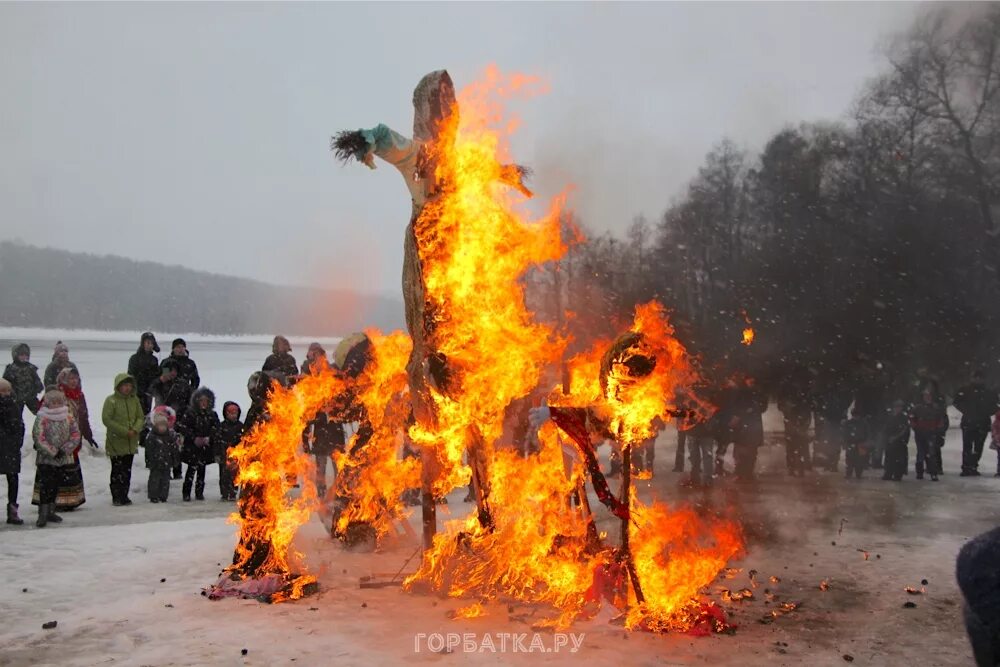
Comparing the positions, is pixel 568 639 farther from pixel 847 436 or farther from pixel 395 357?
pixel 847 436

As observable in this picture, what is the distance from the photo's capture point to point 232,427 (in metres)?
11.9

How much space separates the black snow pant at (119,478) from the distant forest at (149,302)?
45.4 meters

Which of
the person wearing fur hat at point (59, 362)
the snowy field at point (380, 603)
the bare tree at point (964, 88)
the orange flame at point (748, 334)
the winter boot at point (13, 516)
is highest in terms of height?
the bare tree at point (964, 88)

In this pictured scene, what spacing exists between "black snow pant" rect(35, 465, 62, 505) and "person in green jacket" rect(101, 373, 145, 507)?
5.04 ft

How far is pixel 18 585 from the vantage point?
256 inches

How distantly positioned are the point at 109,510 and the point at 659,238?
23720 millimetres

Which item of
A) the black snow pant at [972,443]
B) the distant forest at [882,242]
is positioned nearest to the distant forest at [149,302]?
the distant forest at [882,242]

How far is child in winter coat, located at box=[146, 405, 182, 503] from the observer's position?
37.4 ft

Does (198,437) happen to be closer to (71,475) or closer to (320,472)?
(71,475)

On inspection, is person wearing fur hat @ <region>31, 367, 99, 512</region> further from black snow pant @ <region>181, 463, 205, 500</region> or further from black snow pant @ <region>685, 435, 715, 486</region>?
black snow pant @ <region>685, 435, 715, 486</region>

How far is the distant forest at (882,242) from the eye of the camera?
18922 millimetres

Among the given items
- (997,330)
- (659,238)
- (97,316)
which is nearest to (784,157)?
(659,238)

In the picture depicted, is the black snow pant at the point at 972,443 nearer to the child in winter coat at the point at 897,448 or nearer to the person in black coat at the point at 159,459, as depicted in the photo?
the child in winter coat at the point at 897,448

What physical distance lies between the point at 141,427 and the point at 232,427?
140cm
